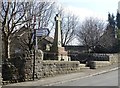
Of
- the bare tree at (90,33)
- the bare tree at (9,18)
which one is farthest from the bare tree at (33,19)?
the bare tree at (90,33)

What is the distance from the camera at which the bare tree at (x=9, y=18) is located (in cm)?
2412

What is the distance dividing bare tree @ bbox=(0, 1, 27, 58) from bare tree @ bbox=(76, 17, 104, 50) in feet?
109

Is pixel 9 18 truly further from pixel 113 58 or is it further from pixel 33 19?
pixel 113 58

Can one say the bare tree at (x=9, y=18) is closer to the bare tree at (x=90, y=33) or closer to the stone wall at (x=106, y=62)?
the stone wall at (x=106, y=62)

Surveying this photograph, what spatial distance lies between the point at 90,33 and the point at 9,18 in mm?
40114

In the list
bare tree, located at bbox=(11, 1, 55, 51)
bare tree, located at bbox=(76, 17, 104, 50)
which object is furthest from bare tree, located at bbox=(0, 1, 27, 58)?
bare tree, located at bbox=(76, 17, 104, 50)

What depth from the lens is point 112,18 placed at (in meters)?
74.7

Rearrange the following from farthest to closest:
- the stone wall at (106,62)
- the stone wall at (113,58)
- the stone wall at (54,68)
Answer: the stone wall at (113,58) < the stone wall at (106,62) < the stone wall at (54,68)

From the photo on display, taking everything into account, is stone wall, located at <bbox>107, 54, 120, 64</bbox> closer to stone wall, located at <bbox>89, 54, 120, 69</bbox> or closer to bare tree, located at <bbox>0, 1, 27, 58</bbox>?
stone wall, located at <bbox>89, 54, 120, 69</bbox>

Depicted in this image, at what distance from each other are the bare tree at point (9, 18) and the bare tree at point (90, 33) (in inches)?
1313

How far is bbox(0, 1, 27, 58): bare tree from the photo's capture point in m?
24.1

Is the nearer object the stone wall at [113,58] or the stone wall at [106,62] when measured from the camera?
the stone wall at [106,62]

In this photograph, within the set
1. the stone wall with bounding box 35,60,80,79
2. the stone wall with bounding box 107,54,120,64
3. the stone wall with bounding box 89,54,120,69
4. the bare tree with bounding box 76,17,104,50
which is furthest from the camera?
the bare tree with bounding box 76,17,104,50

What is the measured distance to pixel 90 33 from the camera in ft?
212
